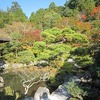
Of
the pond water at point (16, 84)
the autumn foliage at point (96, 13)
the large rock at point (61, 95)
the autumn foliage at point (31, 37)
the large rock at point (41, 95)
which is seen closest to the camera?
the large rock at point (41, 95)

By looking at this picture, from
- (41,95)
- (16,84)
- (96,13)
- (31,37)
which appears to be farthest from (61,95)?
Result: (96,13)

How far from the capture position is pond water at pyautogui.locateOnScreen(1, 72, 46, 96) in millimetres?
13891

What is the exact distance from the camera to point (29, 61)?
19469 mm

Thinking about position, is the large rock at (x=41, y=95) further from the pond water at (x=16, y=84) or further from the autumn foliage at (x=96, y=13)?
the autumn foliage at (x=96, y=13)

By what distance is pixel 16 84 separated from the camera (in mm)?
15508

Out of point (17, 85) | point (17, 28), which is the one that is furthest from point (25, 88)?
point (17, 28)

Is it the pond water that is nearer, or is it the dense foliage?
the dense foliage

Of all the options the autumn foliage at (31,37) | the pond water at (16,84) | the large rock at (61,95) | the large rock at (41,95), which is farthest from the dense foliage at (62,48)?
the large rock at (41,95)

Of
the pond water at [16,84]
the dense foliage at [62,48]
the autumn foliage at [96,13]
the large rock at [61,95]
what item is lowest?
the pond water at [16,84]

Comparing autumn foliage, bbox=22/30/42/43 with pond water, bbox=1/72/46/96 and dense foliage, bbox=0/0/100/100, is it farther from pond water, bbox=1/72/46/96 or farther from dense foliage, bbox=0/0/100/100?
pond water, bbox=1/72/46/96

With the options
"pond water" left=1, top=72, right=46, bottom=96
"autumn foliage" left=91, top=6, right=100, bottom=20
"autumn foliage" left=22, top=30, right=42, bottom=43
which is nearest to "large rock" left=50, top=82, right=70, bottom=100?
"pond water" left=1, top=72, right=46, bottom=96

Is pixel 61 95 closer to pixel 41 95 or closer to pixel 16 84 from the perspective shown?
pixel 41 95

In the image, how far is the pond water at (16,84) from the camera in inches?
547

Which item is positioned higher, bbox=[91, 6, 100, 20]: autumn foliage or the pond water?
bbox=[91, 6, 100, 20]: autumn foliage
